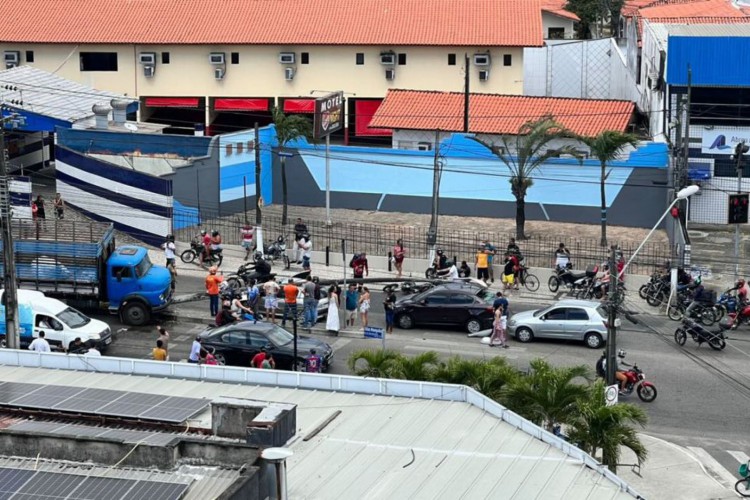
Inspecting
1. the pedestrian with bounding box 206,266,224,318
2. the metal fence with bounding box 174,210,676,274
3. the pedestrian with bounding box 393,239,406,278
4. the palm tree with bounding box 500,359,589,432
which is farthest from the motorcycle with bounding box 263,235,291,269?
the palm tree with bounding box 500,359,589,432

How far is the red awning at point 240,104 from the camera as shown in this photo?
65.1 meters

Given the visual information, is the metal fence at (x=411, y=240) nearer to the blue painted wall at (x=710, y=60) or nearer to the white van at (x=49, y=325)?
the blue painted wall at (x=710, y=60)

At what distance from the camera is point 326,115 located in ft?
162

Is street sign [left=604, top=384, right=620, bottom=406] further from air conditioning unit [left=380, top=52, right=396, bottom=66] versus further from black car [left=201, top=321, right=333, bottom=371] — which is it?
air conditioning unit [left=380, top=52, right=396, bottom=66]

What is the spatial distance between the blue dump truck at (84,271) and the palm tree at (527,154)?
603 inches

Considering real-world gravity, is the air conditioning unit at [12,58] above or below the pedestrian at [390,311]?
above

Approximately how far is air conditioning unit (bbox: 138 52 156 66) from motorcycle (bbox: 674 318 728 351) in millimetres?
36308

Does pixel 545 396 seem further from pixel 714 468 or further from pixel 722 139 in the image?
pixel 722 139

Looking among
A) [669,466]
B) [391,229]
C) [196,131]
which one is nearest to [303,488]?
[669,466]

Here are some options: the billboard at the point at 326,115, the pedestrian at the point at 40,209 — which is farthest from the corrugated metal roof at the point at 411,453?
the billboard at the point at 326,115

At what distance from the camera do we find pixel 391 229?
163 ft

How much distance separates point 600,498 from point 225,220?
3212cm

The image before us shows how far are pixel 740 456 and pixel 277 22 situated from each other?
41684mm

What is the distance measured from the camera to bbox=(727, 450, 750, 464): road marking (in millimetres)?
28109
